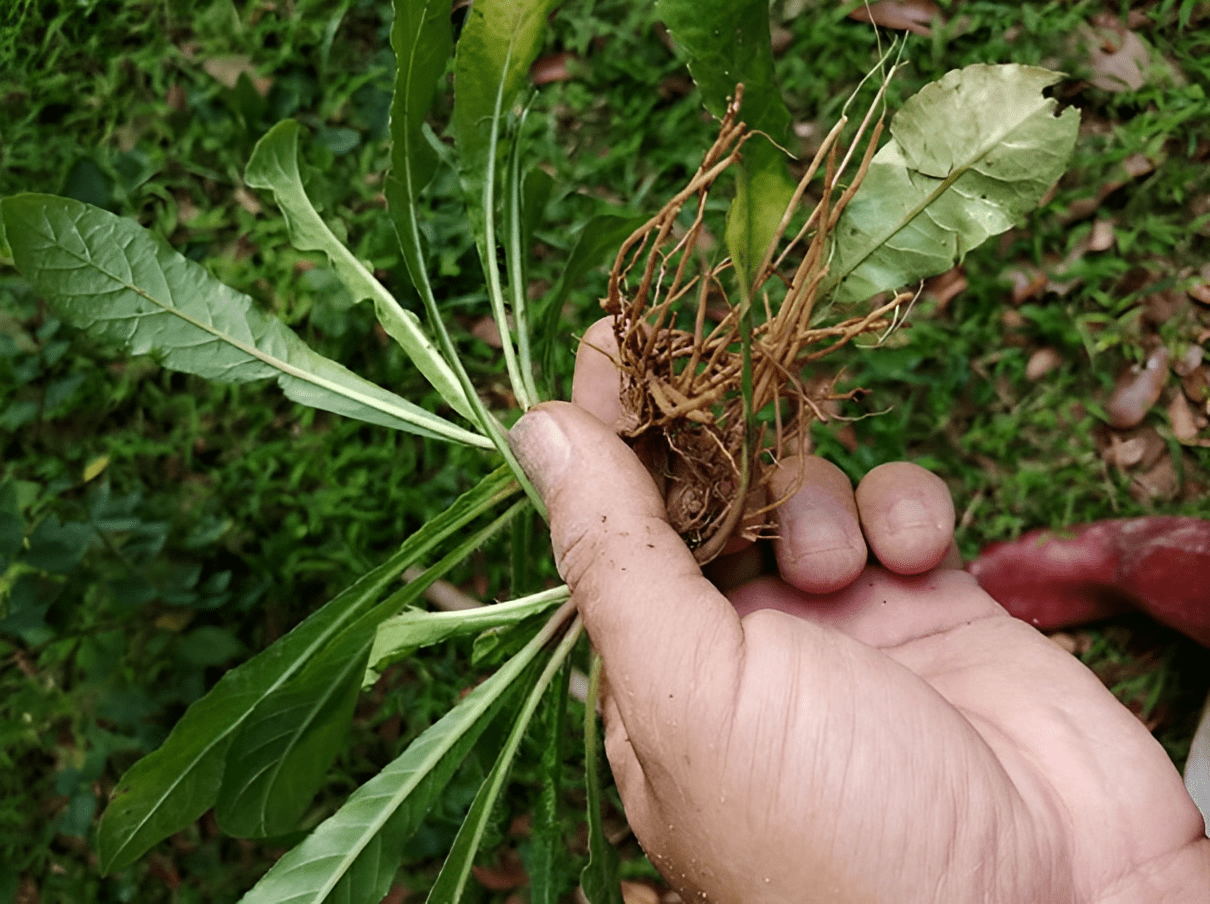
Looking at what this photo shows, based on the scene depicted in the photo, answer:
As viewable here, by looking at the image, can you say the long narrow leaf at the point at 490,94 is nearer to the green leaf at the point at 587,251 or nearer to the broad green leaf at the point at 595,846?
the green leaf at the point at 587,251

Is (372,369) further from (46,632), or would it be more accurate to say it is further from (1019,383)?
(1019,383)

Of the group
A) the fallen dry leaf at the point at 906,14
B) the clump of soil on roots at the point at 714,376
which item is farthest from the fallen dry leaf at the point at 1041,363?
the clump of soil on roots at the point at 714,376

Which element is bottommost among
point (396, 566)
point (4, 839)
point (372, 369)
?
point (4, 839)

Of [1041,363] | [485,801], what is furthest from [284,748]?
[1041,363]

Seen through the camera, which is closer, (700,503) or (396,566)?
(700,503)

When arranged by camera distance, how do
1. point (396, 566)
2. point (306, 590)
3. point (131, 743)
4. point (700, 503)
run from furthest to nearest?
point (306, 590)
point (131, 743)
point (396, 566)
point (700, 503)

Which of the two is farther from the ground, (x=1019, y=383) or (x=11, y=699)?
(x=1019, y=383)

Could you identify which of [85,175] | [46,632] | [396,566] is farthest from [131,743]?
[85,175]
